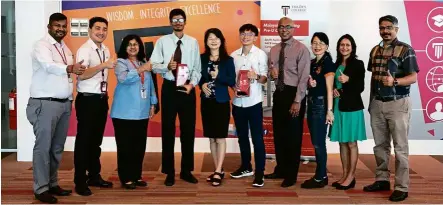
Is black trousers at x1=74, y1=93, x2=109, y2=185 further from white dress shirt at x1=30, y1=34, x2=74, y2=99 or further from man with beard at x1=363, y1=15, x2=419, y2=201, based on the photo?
man with beard at x1=363, y1=15, x2=419, y2=201

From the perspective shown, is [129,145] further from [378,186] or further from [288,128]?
[378,186]

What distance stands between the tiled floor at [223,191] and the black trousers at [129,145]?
0.17m

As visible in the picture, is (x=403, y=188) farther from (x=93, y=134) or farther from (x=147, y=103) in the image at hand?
(x=93, y=134)

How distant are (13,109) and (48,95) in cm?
282

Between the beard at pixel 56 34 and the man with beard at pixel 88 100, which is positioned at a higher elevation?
the beard at pixel 56 34

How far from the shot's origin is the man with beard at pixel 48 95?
4.04m

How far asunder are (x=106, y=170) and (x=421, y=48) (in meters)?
4.32

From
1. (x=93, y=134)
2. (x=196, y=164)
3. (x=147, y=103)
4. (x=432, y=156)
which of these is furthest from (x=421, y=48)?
(x=93, y=134)

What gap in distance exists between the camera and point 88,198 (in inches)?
170

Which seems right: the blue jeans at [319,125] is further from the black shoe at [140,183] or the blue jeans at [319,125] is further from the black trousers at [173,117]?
the black shoe at [140,183]

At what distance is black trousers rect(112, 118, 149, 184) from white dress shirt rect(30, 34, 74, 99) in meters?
0.62

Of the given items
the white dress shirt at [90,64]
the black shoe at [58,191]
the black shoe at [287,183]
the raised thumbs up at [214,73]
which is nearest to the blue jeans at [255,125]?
the black shoe at [287,183]

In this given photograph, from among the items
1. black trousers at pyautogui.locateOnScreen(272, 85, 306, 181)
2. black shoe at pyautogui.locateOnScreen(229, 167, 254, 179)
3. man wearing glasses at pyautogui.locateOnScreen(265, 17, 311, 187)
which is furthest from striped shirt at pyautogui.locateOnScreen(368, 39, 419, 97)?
black shoe at pyautogui.locateOnScreen(229, 167, 254, 179)

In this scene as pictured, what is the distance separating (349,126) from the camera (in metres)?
4.53
